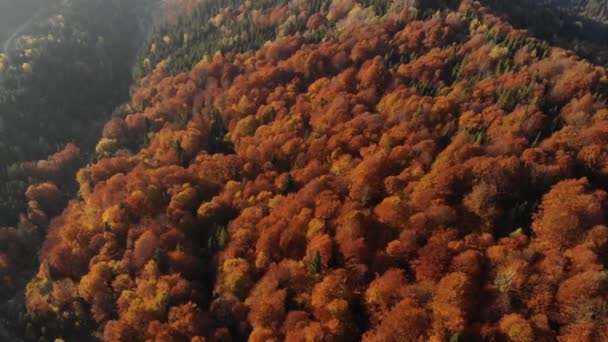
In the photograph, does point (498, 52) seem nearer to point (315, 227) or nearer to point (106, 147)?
point (315, 227)

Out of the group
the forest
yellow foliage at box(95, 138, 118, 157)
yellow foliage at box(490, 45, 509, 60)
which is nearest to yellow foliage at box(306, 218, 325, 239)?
the forest

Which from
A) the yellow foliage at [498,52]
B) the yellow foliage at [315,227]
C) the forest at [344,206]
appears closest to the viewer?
the forest at [344,206]

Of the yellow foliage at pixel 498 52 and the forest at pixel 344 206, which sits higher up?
the yellow foliage at pixel 498 52

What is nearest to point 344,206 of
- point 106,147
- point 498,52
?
point 498,52

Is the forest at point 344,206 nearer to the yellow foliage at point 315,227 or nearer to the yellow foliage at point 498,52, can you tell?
the yellow foliage at point 498,52

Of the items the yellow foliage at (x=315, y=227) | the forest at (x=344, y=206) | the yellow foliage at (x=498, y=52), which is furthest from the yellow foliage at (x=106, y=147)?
the yellow foliage at (x=498, y=52)

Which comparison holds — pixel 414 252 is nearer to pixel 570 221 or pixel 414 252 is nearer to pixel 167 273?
pixel 570 221

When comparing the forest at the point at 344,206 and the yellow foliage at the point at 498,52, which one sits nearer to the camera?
the forest at the point at 344,206

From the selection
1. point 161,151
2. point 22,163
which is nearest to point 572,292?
point 161,151
